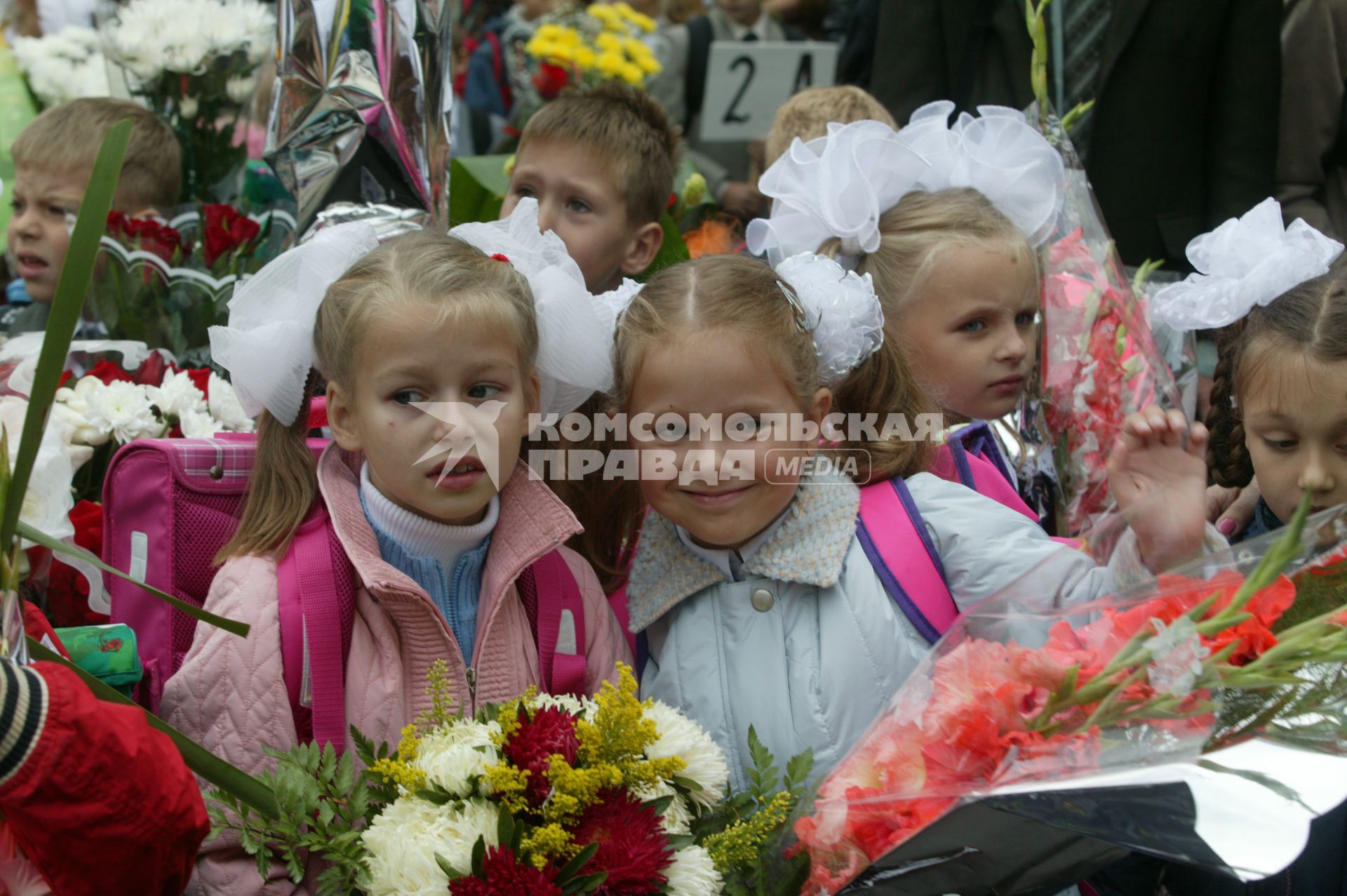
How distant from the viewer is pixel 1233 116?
169 inches

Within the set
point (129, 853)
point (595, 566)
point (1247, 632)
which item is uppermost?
point (1247, 632)

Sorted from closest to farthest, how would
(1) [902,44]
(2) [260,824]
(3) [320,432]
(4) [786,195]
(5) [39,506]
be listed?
(2) [260,824], (5) [39,506], (3) [320,432], (4) [786,195], (1) [902,44]

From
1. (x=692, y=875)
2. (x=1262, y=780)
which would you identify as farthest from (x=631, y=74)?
(x=1262, y=780)

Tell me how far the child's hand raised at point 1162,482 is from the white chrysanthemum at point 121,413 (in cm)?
182

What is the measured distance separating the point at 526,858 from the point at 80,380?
157cm

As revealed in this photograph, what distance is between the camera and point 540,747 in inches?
66.6

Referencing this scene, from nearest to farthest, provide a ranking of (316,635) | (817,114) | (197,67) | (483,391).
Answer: (316,635) → (483,391) → (197,67) → (817,114)

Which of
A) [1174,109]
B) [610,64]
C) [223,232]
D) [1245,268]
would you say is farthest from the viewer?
[610,64]

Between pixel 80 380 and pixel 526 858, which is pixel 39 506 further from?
pixel 526 858

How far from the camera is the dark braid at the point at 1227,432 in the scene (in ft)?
8.53

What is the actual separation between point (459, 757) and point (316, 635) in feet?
1.67

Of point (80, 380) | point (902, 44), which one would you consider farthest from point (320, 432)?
point (902, 44)

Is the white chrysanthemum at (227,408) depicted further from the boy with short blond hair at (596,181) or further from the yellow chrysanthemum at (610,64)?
the yellow chrysanthemum at (610,64)

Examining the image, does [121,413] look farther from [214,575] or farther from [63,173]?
[63,173]
